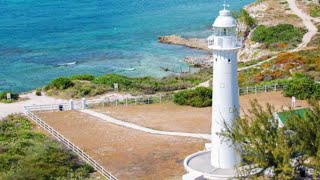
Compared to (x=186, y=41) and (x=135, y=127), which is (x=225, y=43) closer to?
(x=135, y=127)

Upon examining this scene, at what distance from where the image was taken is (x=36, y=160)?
28031 millimetres

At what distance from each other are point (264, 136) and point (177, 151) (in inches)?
320

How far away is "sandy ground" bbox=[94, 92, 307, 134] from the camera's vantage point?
3600 cm

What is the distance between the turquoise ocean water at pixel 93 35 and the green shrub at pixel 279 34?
851cm

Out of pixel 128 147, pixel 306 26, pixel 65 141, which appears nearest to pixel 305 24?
pixel 306 26

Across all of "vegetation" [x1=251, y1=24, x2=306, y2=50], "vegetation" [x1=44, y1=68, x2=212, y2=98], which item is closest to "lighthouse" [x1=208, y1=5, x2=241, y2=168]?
"vegetation" [x1=44, y1=68, x2=212, y2=98]

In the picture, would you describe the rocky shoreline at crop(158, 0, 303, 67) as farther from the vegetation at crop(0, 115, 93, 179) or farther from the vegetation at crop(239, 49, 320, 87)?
the vegetation at crop(0, 115, 93, 179)

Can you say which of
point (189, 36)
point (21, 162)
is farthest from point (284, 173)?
point (189, 36)

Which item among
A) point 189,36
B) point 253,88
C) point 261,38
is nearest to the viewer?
point 253,88

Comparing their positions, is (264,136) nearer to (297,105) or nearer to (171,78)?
(297,105)

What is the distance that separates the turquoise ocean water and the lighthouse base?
3660 centimetres

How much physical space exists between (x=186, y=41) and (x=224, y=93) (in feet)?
193

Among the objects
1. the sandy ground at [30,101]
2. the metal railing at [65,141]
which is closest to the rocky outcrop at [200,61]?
the sandy ground at [30,101]

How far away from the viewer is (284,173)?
23.0 meters
